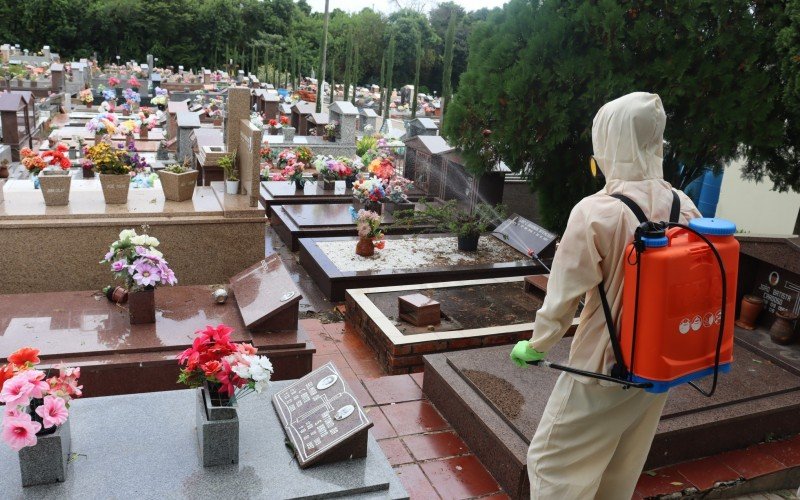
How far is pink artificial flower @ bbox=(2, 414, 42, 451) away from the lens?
2.70 metres

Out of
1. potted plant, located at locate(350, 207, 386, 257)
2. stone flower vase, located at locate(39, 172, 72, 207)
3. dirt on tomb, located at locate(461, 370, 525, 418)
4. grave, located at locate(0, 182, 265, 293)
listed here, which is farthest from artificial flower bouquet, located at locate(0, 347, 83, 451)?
potted plant, located at locate(350, 207, 386, 257)

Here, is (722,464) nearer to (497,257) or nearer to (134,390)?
(134,390)

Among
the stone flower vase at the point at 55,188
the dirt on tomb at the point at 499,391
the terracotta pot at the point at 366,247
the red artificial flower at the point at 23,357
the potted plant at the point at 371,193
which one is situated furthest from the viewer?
the potted plant at the point at 371,193

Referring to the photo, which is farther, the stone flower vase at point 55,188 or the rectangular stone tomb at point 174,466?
the stone flower vase at point 55,188

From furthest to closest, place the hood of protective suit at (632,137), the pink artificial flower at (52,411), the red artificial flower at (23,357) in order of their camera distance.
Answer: the red artificial flower at (23,357), the pink artificial flower at (52,411), the hood of protective suit at (632,137)

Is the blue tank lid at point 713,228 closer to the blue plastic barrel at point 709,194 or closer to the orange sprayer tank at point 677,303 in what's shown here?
the orange sprayer tank at point 677,303

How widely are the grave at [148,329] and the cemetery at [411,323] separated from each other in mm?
23

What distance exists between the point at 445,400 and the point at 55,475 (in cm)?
225

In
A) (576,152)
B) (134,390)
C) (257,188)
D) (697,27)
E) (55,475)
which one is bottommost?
(134,390)

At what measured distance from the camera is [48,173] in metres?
6.54

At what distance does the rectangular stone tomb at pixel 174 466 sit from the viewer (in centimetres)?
298

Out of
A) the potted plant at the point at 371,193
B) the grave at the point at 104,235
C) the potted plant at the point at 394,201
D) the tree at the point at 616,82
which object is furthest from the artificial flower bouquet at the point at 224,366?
the potted plant at the point at 394,201

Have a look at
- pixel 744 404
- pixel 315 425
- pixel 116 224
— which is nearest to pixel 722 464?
pixel 744 404

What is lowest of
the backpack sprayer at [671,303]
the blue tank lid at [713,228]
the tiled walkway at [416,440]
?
the tiled walkway at [416,440]
